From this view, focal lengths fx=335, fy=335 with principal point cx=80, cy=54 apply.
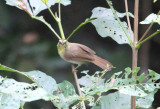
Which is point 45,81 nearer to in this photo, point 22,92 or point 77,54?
point 22,92

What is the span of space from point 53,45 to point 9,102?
2.90m

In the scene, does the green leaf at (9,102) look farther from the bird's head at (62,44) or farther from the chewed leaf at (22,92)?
the bird's head at (62,44)

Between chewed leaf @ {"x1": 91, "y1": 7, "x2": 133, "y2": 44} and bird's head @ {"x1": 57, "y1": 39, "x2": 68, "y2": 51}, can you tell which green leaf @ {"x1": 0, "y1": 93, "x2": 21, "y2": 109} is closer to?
chewed leaf @ {"x1": 91, "y1": 7, "x2": 133, "y2": 44}

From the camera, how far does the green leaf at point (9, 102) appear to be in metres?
1.06

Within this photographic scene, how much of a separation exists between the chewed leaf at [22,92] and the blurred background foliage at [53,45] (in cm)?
248

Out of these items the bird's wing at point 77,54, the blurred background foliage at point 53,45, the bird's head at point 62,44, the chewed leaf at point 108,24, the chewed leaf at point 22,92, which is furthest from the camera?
the blurred background foliage at point 53,45

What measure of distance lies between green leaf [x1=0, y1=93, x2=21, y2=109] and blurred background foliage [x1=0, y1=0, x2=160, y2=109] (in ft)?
8.20

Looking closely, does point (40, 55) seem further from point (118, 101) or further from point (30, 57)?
point (118, 101)

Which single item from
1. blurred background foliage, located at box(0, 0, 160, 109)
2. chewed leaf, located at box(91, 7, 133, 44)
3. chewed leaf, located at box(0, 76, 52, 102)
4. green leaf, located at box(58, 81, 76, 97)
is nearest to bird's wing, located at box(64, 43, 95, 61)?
chewed leaf, located at box(91, 7, 133, 44)

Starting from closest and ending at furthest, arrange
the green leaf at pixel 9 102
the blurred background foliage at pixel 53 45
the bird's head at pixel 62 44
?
the green leaf at pixel 9 102
the bird's head at pixel 62 44
the blurred background foliage at pixel 53 45

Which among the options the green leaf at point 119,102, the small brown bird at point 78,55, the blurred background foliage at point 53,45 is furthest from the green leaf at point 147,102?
the blurred background foliage at point 53,45

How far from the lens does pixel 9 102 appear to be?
1.07 meters

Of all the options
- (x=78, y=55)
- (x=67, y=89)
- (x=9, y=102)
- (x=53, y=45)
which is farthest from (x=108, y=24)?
(x=53, y=45)

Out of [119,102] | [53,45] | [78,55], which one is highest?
[53,45]
